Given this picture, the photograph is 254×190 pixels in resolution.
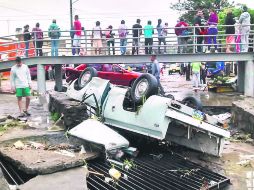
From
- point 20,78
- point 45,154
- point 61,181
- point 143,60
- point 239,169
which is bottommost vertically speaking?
point 239,169

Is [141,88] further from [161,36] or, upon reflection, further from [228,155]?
[161,36]

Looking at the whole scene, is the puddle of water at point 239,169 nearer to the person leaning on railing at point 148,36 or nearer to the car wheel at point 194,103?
the car wheel at point 194,103

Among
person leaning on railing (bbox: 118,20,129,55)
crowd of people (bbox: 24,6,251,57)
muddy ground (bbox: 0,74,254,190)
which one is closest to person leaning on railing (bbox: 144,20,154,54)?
crowd of people (bbox: 24,6,251,57)

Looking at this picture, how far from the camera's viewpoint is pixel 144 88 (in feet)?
28.3

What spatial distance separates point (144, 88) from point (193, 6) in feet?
153

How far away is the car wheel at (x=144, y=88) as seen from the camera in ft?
27.7

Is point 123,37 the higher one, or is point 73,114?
point 123,37

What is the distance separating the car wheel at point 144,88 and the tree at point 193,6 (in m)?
41.3

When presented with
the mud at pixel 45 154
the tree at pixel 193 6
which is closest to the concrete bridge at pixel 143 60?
the mud at pixel 45 154

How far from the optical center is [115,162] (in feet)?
24.1

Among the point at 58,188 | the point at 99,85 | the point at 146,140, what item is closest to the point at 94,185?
the point at 58,188

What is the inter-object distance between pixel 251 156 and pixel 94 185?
12.3 feet

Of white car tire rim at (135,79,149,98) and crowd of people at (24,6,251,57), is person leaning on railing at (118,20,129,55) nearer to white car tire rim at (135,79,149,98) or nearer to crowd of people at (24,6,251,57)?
crowd of people at (24,6,251,57)

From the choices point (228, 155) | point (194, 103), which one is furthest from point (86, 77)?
point (228, 155)
